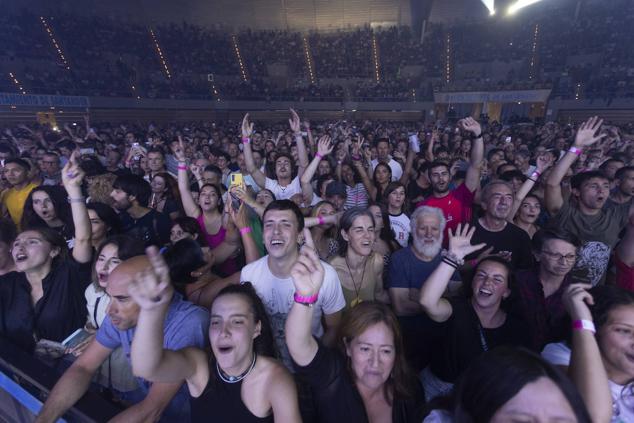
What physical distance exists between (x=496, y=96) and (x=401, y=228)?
20.6 meters

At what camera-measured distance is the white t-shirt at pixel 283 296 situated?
2092mm

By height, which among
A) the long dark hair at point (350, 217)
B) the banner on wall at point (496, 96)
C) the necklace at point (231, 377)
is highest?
the banner on wall at point (496, 96)

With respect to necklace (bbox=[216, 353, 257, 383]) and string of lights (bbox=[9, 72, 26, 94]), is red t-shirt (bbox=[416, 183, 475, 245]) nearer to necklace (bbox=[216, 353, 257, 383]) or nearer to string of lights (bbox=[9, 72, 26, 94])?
necklace (bbox=[216, 353, 257, 383])

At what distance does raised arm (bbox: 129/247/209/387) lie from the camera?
4.22 feet

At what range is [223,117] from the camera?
22.8 m

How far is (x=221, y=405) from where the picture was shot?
59.3 inches

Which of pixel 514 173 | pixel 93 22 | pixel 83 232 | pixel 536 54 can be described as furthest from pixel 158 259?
pixel 536 54

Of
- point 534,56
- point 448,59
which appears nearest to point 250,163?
point 448,59

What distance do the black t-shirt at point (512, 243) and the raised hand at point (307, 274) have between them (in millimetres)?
2144

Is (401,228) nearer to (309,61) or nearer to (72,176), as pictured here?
(72,176)

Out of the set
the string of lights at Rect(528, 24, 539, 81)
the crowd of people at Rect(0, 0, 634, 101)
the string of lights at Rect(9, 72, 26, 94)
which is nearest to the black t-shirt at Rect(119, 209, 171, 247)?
the crowd of people at Rect(0, 0, 634, 101)

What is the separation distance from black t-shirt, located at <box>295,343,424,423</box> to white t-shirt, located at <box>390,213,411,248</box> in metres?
2.12

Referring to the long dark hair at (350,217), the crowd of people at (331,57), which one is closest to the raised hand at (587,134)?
the long dark hair at (350,217)

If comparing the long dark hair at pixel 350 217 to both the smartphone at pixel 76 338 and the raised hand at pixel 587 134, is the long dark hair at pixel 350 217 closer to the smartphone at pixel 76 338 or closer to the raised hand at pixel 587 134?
the smartphone at pixel 76 338
